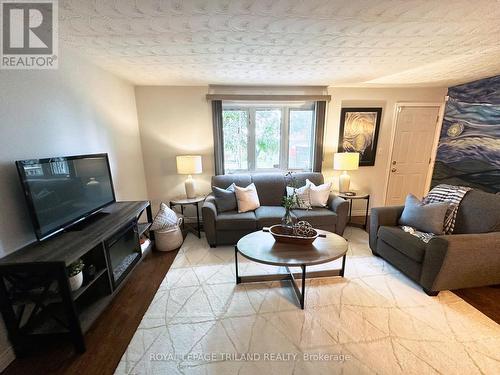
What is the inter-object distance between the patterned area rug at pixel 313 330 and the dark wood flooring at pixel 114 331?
90 mm

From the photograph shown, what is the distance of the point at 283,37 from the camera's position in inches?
69.4

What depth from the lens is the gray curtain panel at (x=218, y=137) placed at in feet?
11.0

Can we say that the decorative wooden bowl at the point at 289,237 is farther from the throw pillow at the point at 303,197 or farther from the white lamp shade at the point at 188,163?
the white lamp shade at the point at 188,163

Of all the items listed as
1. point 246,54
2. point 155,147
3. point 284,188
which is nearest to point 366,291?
point 284,188

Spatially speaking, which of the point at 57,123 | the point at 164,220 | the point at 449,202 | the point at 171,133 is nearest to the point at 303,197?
the point at 449,202

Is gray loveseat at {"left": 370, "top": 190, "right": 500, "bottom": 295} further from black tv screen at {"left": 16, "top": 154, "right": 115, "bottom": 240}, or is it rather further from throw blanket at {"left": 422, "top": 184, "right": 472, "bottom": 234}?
black tv screen at {"left": 16, "top": 154, "right": 115, "bottom": 240}

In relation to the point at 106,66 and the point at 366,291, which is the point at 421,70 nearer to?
the point at 366,291

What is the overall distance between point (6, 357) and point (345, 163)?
404 cm

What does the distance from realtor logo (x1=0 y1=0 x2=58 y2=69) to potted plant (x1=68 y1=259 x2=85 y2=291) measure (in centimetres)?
146

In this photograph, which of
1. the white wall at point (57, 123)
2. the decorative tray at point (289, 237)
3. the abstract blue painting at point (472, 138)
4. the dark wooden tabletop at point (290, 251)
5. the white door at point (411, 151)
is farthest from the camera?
the white door at point (411, 151)

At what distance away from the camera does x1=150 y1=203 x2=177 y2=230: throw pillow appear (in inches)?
107

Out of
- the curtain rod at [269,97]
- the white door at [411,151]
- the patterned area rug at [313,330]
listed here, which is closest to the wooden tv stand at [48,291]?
the patterned area rug at [313,330]

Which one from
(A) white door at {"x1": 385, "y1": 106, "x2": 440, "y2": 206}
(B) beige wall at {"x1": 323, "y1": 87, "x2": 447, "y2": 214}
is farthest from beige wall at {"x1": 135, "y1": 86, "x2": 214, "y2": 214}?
(A) white door at {"x1": 385, "y1": 106, "x2": 440, "y2": 206}

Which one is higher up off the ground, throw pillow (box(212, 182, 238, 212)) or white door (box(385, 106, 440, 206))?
white door (box(385, 106, 440, 206))
